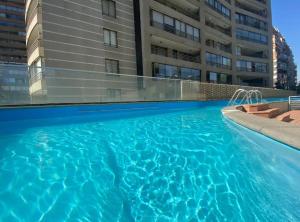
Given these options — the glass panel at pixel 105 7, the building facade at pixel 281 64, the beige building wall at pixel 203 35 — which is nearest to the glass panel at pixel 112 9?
the glass panel at pixel 105 7

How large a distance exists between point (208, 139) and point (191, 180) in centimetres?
315

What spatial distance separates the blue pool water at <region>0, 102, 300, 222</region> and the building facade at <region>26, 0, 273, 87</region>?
13.8 metres

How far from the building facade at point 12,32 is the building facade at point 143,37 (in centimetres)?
3861

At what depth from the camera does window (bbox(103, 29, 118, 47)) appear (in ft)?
74.1

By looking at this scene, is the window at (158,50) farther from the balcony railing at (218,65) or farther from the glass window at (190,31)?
the balcony railing at (218,65)

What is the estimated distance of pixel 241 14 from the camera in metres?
44.8

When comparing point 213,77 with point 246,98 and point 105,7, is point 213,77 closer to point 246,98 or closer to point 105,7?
point 246,98

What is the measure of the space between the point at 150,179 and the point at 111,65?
64.7 ft

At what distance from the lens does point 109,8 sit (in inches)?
915

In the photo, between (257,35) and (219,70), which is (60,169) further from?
(257,35)

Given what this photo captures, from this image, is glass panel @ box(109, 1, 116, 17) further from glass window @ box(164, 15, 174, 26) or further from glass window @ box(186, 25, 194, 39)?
glass window @ box(186, 25, 194, 39)

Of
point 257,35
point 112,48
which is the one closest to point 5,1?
point 112,48

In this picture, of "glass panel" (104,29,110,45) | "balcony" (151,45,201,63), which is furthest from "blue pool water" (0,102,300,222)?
"balcony" (151,45,201,63)

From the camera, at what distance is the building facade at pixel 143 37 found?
750 inches
